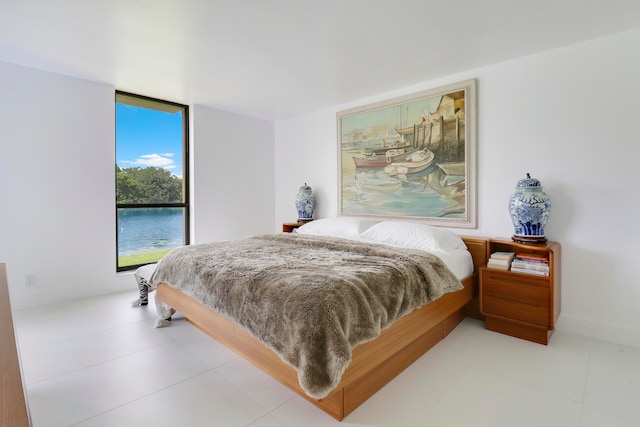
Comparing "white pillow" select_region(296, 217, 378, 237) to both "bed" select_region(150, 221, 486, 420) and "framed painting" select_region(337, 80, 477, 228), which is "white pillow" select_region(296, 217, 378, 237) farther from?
"bed" select_region(150, 221, 486, 420)

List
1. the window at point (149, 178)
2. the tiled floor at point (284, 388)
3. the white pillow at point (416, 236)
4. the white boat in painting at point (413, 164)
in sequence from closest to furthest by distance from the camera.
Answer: the tiled floor at point (284, 388) → the white pillow at point (416, 236) → the white boat in painting at point (413, 164) → the window at point (149, 178)

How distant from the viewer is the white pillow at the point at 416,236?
2.60 meters

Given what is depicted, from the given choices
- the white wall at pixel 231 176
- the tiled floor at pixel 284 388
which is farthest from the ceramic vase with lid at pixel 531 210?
the white wall at pixel 231 176

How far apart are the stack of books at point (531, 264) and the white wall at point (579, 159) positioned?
1.27 ft

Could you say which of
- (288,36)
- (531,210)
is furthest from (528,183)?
(288,36)

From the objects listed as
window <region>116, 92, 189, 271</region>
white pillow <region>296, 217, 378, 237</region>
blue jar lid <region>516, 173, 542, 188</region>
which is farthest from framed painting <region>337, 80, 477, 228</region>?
window <region>116, 92, 189, 271</region>

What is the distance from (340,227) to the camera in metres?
3.39

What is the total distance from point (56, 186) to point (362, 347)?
3.50 metres

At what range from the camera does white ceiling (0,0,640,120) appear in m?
2.01

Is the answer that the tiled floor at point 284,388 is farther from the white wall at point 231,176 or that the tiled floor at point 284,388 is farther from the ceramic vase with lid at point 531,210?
the white wall at point 231,176

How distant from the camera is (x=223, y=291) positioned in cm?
186


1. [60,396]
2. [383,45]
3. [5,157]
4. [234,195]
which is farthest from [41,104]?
[383,45]

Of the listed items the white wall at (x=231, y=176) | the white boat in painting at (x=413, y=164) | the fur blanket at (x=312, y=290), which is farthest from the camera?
the white wall at (x=231, y=176)

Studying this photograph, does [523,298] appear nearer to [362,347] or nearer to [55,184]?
[362,347]
